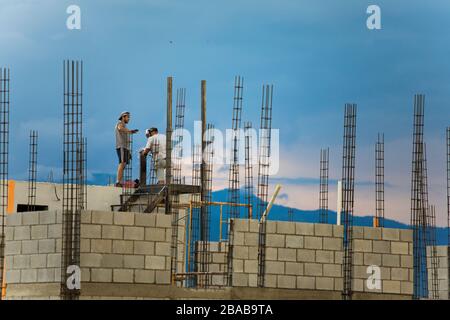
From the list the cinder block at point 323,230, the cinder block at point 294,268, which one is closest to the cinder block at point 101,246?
the cinder block at point 294,268

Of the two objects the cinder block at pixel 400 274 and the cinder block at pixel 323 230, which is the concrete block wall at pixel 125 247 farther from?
the cinder block at pixel 400 274

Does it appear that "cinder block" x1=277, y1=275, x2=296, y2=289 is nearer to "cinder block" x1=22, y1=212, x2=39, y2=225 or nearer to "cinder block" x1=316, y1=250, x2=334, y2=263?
"cinder block" x1=316, y1=250, x2=334, y2=263

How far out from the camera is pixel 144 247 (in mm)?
16234

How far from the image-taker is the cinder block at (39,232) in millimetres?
16156

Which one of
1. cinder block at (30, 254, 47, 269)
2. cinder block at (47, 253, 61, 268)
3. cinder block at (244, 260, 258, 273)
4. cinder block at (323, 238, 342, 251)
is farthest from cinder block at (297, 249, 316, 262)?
cinder block at (30, 254, 47, 269)

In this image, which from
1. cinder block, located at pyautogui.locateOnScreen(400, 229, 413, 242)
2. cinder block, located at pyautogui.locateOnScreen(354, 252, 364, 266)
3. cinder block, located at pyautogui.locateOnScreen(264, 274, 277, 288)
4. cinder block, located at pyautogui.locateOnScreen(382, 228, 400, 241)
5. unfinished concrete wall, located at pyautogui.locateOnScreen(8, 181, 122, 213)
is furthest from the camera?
unfinished concrete wall, located at pyautogui.locateOnScreen(8, 181, 122, 213)

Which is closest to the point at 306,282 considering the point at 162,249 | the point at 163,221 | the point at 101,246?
the point at 162,249

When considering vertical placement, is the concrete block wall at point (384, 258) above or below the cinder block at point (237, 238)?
below

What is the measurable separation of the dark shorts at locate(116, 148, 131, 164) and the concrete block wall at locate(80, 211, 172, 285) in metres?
3.38

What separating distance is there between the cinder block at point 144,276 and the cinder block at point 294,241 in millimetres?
2586

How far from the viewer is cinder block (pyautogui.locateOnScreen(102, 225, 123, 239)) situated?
15984 millimetres

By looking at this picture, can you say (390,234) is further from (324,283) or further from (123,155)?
(123,155)

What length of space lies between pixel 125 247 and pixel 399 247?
5.29 metres
